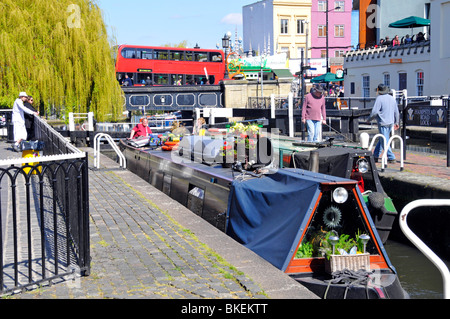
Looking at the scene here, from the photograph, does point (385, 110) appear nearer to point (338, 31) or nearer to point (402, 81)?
point (402, 81)

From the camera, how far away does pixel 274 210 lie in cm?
805

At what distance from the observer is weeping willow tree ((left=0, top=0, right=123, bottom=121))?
24.4 m

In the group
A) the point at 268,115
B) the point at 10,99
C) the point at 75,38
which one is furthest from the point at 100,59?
the point at 268,115

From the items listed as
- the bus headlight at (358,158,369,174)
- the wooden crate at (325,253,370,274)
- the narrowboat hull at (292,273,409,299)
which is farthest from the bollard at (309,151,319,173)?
the narrowboat hull at (292,273,409,299)

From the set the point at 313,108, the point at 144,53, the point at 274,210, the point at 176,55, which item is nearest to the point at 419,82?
the point at 176,55

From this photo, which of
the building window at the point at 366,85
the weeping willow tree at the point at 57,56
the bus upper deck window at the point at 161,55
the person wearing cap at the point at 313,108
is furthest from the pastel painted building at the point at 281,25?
the person wearing cap at the point at 313,108

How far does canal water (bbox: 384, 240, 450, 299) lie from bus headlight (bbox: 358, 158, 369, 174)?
1.71 metres

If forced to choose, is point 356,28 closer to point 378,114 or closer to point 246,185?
point 378,114

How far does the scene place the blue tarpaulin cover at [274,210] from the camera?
24.0 feet

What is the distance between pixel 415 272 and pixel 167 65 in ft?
130

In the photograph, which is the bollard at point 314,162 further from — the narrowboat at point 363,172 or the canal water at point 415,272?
the canal water at point 415,272

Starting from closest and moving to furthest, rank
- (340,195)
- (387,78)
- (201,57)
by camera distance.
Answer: (340,195), (387,78), (201,57)

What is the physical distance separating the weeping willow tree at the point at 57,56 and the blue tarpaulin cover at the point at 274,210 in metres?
17.7

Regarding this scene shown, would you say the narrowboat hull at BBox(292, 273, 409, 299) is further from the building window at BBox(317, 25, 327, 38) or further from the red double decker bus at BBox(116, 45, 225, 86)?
the building window at BBox(317, 25, 327, 38)
